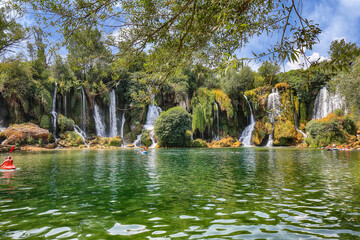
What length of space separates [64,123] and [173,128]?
16878mm

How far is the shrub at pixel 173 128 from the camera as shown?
3738 cm

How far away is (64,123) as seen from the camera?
36.6 meters

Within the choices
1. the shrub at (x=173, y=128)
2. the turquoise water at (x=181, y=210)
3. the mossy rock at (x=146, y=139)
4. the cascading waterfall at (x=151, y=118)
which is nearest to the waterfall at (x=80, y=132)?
the cascading waterfall at (x=151, y=118)

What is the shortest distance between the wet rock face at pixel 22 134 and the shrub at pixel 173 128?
639 inches

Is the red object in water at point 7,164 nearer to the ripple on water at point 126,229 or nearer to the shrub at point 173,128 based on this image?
the ripple on water at point 126,229

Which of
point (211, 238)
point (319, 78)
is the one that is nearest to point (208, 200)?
point (211, 238)

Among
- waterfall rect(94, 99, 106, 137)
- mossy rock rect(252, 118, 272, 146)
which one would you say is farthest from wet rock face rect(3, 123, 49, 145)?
mossy rock rect(252, 118, 272, 146)

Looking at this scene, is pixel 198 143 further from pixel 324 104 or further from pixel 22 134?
pixel 22 134

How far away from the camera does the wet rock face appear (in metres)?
30.2

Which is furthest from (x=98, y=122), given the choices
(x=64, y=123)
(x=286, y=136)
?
(x=286, y=136)

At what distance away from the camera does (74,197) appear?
21.6 feet

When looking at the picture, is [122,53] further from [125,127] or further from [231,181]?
[125,127]

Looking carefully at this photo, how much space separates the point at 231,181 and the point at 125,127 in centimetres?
3768

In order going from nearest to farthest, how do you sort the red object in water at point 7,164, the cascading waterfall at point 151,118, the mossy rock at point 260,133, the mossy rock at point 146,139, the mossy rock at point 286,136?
the red object in water at point 7,164 < the mossy rock at point 286,136 < the mossy rock at point 146,139 < the mossy rock at point 260,133 < the cascading waterfall at point 151,118
